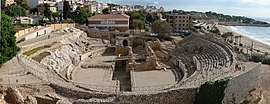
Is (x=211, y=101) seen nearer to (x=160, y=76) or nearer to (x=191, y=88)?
(x=191, y=88)

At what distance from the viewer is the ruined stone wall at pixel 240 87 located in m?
22.9

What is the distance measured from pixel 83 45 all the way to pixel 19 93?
33.4m

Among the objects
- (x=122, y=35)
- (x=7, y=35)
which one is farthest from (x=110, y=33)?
(x=7, y=35)

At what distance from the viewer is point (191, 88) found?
22141mm

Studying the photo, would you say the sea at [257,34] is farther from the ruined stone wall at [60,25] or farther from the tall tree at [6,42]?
the tall tree at [6,42]

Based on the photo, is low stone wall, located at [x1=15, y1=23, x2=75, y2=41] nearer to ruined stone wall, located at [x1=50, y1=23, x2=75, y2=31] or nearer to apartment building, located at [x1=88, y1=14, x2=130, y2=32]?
ruined stone wall, located at [x1=50, y1=23, x2=75, y2=31]

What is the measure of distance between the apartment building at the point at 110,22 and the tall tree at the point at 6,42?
4035 centimetres

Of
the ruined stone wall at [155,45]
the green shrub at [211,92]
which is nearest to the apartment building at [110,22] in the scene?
the ruined stone wall at [155,45]

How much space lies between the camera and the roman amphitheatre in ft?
72.0

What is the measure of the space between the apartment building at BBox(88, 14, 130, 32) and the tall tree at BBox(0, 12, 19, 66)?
40.4m

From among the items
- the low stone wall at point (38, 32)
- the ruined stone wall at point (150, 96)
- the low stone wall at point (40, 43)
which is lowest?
the ruined stone wall at point (150, 96)

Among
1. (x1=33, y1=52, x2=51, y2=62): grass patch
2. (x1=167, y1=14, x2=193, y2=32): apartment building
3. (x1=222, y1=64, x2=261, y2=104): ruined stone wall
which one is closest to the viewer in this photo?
(x1=222, y1=64, x2=261, y2=104): ruined stone wall

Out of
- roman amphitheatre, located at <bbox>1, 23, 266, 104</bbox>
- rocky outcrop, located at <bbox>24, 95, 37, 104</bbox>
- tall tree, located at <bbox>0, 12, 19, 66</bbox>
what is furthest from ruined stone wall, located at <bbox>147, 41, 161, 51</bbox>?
rocky outcrop, located at <bbox>24, 95, 37, 104</bbox>

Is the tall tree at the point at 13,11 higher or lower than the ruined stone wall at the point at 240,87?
higher
